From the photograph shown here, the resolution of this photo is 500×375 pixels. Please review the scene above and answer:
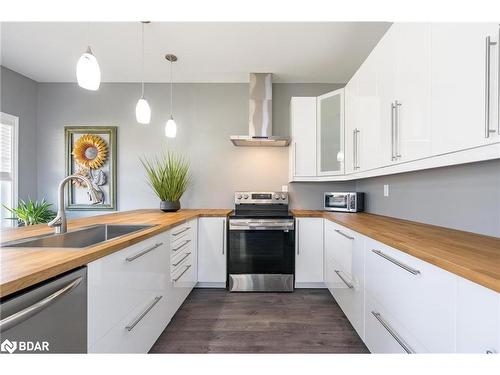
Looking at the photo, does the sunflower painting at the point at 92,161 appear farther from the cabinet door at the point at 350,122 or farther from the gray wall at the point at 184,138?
the cabinet door at the point at 350,122

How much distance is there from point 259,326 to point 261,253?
752 millimetres

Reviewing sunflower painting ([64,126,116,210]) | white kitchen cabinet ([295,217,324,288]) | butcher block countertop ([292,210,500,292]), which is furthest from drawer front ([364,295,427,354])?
sunflower painting ([64,126,116,210])

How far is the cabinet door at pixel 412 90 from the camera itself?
1.28 metres

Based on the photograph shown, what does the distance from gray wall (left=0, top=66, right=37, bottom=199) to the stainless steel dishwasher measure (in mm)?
3094

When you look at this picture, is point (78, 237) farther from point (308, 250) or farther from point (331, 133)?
point (331, 133)

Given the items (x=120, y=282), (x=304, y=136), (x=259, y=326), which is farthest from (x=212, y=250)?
(x=304, y=136)

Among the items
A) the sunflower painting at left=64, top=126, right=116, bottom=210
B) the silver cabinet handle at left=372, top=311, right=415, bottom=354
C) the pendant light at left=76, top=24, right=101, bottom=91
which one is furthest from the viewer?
the sunflower painting at left=64, top=126, right=116, bottom=210

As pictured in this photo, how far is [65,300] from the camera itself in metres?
0.82

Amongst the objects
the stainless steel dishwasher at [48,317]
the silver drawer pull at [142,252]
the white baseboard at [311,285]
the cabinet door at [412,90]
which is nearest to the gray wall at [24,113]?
the silver drawer pull at [142,252]

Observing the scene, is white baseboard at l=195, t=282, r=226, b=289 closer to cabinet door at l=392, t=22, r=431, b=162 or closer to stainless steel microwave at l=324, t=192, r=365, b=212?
stainless steel microwave at l=324, t=192, r=365, b=212

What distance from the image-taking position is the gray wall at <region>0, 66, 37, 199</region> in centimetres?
285

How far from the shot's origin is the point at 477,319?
2.36ft
